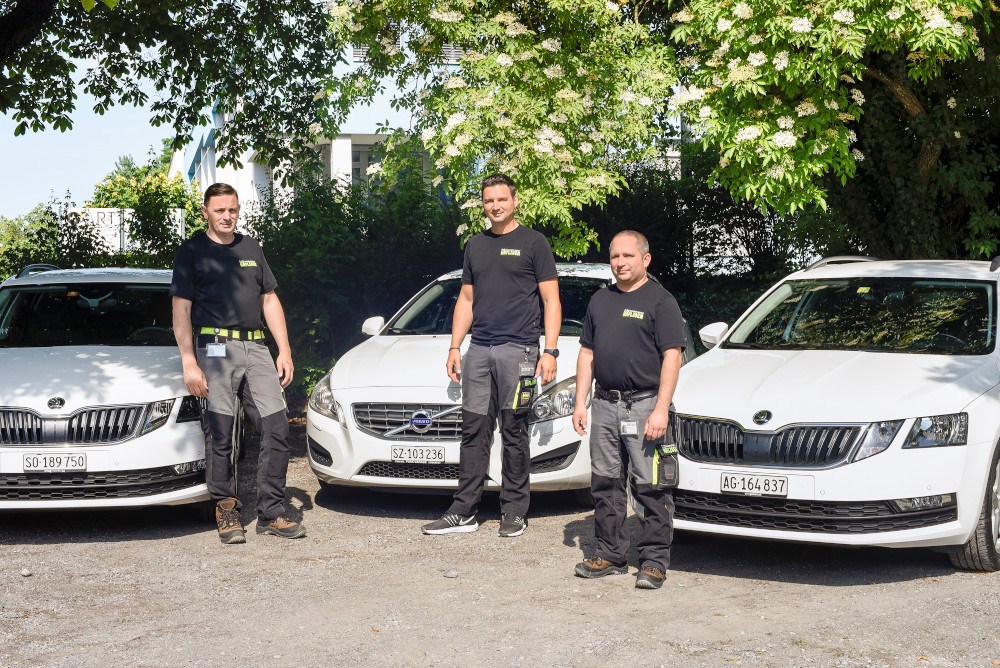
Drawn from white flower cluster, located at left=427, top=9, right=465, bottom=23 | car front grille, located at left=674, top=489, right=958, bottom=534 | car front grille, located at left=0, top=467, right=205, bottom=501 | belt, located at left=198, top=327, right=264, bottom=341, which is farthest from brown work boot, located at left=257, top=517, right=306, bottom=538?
white flower cluster, located at left=427, top=9, right=465, bottom=23

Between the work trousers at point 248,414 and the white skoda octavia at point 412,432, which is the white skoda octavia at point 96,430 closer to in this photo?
the work trousers at point 248,414

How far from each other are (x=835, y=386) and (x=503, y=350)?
2070 mm

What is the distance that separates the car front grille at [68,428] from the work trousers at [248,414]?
50cm

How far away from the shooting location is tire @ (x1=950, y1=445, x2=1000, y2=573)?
A: 634 cm

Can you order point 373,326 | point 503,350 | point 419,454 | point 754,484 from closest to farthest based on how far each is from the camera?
point 754,484
point 503,350
point 419,454
point 373,326

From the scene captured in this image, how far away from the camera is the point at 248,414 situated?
766 centimetres

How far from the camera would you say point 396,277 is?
44.2ft

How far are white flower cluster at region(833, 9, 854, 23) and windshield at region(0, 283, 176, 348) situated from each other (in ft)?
17.7

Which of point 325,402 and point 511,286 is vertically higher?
point 511,286

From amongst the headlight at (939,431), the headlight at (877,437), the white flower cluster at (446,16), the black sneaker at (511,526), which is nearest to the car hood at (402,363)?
the black sneaker at (511,526)

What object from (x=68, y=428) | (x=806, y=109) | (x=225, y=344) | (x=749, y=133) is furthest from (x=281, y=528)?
(x=806, y=109)

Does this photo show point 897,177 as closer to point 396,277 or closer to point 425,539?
point 396,277

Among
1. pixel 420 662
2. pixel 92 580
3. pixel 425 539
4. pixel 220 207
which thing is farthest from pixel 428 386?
pixel 420 662

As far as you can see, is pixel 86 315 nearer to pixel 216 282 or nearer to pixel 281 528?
pixel 216 282
